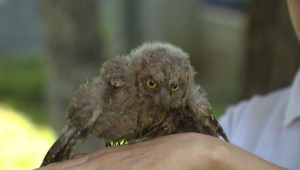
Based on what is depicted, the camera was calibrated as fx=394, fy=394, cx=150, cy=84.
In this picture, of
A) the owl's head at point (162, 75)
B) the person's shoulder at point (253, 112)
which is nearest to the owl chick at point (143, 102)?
the owl's head at point (162, 75)

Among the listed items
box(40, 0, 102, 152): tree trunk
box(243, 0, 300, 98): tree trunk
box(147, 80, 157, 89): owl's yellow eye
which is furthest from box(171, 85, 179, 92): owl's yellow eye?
box(40, 0, 102, 152): tree trunk

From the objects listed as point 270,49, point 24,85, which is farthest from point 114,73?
point 24,85

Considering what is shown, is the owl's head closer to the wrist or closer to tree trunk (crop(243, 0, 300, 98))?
the wrist

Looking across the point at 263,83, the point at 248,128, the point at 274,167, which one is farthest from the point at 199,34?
the point at 274,167

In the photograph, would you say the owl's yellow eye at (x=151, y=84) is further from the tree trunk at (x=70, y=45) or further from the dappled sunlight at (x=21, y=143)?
the dappled sunlight at (x=21, y=143)

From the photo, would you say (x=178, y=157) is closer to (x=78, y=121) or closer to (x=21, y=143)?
(x=78, y=121)

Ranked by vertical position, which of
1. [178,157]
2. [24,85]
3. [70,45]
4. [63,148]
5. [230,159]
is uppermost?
[24,85]
